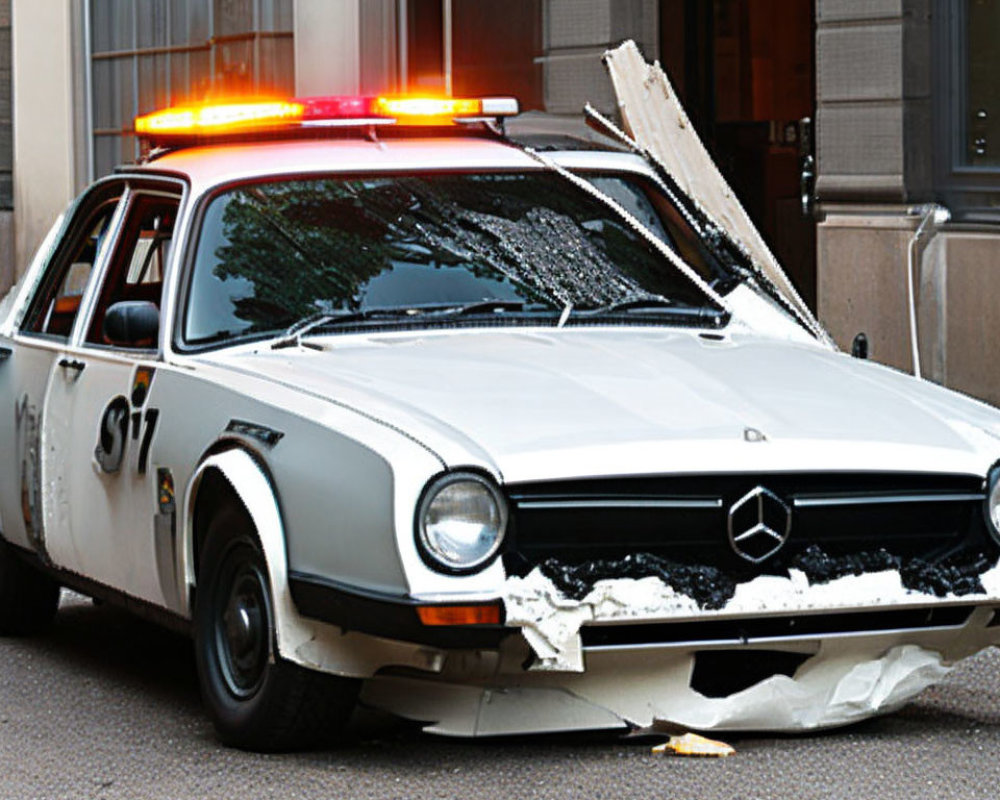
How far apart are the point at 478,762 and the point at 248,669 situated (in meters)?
Result: 0.62

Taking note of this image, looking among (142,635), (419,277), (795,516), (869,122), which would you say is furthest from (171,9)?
(795,516)

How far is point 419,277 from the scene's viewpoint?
704cm

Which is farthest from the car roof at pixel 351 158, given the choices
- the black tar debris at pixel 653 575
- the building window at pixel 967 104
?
the building window at pixel 967 104

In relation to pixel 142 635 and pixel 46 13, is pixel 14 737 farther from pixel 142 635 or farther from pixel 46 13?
pixel 46 13

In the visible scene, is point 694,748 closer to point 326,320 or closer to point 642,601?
point 642,601

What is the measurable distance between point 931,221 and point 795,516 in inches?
341

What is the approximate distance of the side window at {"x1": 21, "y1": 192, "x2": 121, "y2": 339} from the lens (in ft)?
26.6

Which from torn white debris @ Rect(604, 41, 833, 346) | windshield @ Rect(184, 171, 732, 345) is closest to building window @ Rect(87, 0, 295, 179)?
torn white debris @ Rect(604, 41, 833, 346)

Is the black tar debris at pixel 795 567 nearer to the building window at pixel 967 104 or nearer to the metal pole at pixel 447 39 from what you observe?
the building window at pixel 967 104

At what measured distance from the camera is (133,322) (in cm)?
701

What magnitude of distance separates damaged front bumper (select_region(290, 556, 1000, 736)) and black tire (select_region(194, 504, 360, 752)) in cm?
16

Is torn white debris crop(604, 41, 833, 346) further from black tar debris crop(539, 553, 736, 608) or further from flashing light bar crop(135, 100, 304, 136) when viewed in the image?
black tar debris crop(539, 553, 736, 608)

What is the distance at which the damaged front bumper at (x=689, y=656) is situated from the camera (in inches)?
224

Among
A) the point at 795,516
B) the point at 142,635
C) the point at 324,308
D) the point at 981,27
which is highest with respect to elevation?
the point at 981,27
